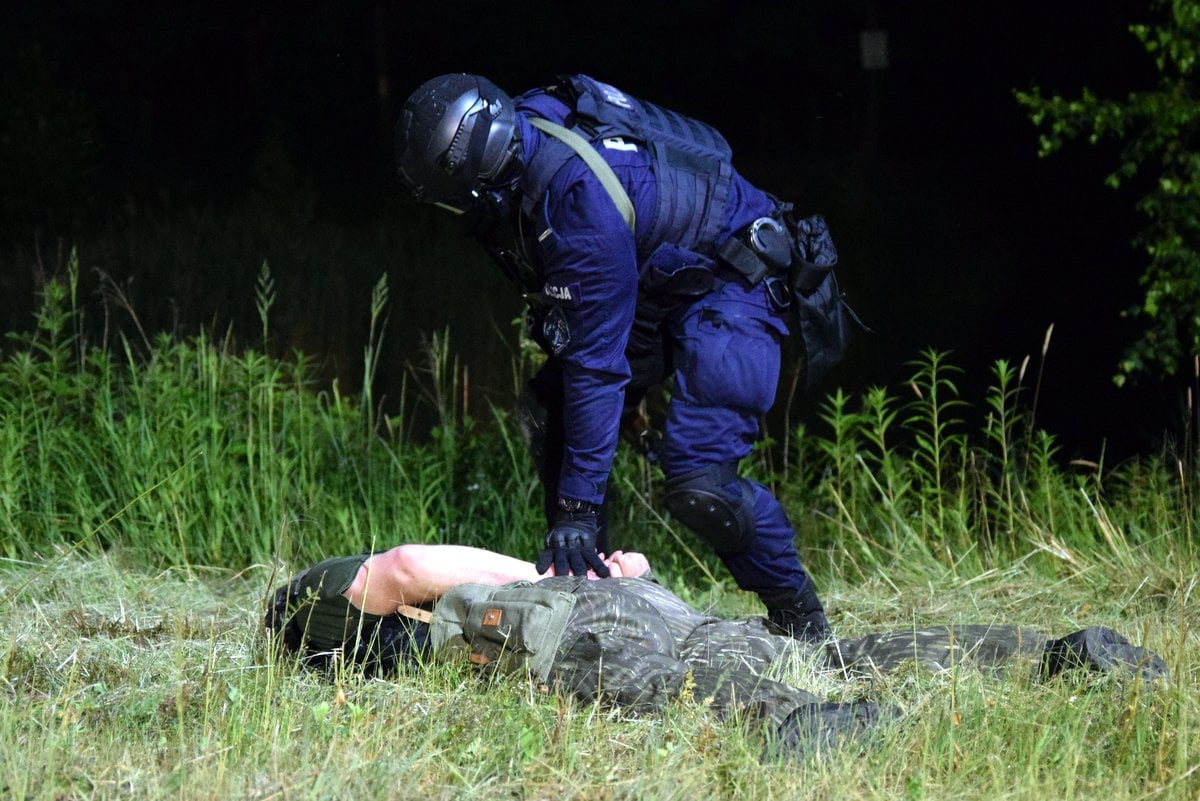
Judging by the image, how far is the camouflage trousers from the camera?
10.7ft

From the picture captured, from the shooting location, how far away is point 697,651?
11.5ft

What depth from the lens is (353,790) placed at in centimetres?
276

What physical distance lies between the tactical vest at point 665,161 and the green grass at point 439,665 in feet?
3.61

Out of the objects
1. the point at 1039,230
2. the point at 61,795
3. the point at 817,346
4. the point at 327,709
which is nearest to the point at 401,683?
the point at 327,709

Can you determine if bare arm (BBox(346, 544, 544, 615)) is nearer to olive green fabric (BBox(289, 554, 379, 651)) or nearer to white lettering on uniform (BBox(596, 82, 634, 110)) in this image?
olive green fabric (BBox(289, 554, 379, 651))

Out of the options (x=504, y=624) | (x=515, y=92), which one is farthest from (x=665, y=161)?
(x=515, y=92)

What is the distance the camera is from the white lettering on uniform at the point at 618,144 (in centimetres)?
405

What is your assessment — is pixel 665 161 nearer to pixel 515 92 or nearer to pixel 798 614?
pixel 798 614

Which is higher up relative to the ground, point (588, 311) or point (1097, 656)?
point (588, 311)

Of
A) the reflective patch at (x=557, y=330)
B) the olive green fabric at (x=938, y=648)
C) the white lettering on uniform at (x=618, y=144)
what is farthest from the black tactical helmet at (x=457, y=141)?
the olive green fabric at (x=938, y=648)

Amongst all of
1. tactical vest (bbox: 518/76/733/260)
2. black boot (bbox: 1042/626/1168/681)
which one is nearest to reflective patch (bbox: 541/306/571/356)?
tactical vest (bbox: 518/76/733/260)

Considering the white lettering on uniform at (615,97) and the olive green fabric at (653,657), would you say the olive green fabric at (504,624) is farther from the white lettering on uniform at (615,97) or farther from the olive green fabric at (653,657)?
the white lettering on uniform at (615,97)

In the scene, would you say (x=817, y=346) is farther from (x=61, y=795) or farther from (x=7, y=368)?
(x=7, y=368)

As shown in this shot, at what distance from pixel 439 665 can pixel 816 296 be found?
163 cm
